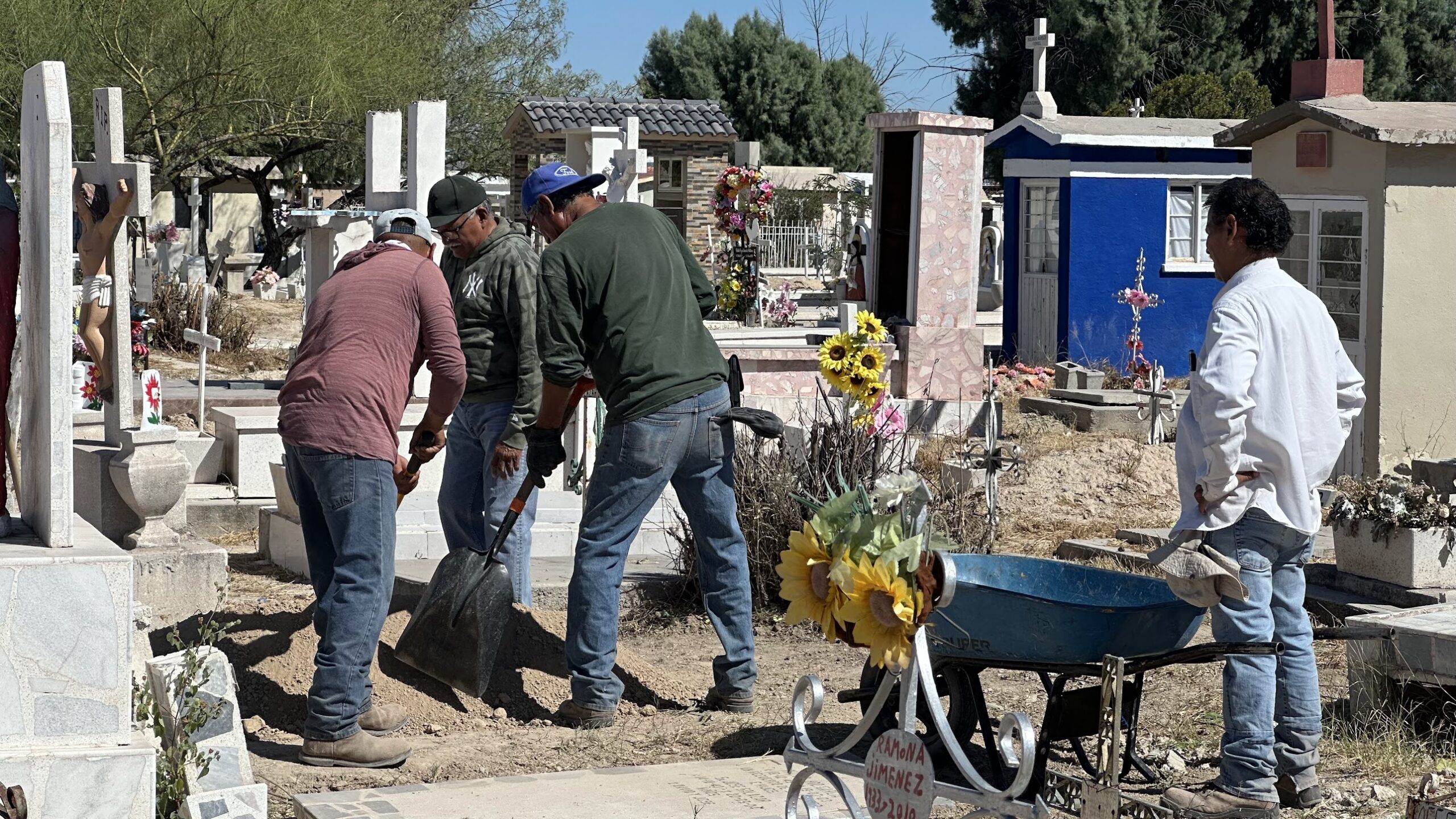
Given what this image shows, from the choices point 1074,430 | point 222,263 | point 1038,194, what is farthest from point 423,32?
point 1074,430

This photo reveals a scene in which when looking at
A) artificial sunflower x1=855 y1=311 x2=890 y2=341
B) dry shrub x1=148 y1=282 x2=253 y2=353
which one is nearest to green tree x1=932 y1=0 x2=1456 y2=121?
dry shrub x1=148 y1=282 x2=253 y2=353

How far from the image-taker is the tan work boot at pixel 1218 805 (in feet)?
13.9

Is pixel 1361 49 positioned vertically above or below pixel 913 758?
above

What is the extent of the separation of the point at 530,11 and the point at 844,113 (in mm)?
15650

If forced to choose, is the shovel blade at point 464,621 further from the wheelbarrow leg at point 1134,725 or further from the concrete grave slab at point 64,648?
the wheelbarrow leg at point 1134,725

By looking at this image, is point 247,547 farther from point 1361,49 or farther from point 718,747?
point 1361,49

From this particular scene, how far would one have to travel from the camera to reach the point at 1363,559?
710 centimetres

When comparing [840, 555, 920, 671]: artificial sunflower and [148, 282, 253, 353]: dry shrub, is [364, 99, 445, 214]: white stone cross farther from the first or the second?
[148, 282, 253, 353]: dry shrub

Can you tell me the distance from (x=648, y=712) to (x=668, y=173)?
26.6 m

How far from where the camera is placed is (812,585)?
3.62 meters

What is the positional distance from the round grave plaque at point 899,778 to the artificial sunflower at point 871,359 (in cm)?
429

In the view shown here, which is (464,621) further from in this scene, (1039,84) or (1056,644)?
(1039,84)

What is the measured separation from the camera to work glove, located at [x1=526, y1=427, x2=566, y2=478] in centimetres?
542

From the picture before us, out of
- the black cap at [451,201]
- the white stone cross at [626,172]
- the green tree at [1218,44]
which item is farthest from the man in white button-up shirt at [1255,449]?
the green tree at [1218,44]
